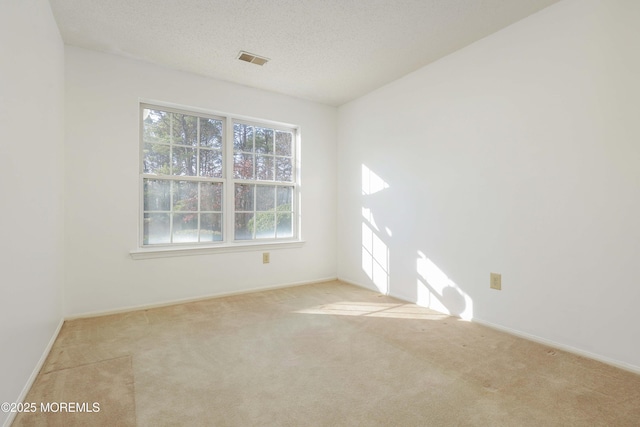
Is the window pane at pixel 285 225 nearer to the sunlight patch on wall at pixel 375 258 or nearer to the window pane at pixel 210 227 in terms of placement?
the window pane at pixel 210 227

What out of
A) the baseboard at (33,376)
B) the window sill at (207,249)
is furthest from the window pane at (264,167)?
the baseboard at (33,376)

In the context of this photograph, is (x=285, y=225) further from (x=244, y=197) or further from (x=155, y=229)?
(x=155, y=229)

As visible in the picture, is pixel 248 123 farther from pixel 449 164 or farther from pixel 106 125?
pixel 449 164

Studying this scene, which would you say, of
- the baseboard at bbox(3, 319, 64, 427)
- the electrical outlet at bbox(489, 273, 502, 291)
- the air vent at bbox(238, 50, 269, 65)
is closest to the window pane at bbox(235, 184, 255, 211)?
the air vent at bbox(238, 50, 269, 65)

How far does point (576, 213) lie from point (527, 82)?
101 centimetres

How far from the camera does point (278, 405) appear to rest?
1.53 meters

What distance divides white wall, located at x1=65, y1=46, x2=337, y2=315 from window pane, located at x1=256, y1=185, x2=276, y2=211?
2.05 ft

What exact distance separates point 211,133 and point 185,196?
75 cm

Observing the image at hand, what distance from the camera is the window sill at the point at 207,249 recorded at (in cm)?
300

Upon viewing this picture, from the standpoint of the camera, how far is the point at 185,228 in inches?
129

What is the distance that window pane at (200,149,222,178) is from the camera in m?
3.39

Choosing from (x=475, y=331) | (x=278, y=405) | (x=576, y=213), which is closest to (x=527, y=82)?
(x=576, y=213)

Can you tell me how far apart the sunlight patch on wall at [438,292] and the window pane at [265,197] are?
5.99 feet

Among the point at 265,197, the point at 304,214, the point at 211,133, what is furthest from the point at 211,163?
the point at 304,214
